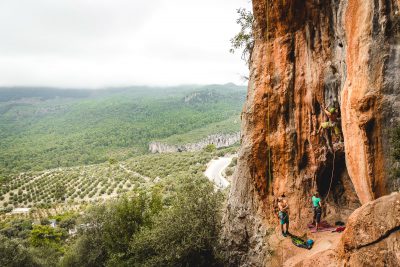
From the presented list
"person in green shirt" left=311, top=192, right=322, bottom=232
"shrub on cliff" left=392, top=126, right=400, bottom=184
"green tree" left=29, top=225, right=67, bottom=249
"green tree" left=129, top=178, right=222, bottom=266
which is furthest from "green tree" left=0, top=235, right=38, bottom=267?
"shrub on cliff" left=392, top=126, right=400, bottom=184

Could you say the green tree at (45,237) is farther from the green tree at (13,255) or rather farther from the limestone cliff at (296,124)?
the limestone cliff at (296,124)

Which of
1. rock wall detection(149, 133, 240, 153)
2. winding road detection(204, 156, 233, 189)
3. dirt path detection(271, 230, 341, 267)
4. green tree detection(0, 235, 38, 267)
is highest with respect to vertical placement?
dirt path detection(271, 230, 341, 267)

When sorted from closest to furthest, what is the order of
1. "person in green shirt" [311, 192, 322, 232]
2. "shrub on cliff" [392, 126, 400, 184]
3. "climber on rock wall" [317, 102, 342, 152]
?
"shrub on cliff" [392, 126, 400, 184], "climber on rock wall" [317, 102, 342, 152], "person in green shirt" [311, 192, 322, 232]

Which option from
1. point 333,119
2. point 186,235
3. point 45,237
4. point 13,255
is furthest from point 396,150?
point 45,237

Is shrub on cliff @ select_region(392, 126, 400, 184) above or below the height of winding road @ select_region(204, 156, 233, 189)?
above

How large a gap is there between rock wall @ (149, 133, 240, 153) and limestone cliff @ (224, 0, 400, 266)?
133 m

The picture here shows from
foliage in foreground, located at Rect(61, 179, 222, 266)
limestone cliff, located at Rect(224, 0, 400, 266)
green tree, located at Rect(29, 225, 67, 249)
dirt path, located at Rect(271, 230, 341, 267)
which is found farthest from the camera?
green tree, located at Rect(29, 225, 67, 249)

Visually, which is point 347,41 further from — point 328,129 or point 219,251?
point 219,251

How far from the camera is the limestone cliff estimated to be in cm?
1371

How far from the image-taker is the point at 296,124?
17438 mm

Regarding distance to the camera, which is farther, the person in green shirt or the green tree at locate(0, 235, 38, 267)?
the green tree at locate(0, 235, 38, 267)

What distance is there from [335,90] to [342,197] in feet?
20.1

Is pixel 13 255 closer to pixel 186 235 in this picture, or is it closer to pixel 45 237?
pixel 45 237

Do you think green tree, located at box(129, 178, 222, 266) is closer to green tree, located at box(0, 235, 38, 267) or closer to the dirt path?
the dirt path
